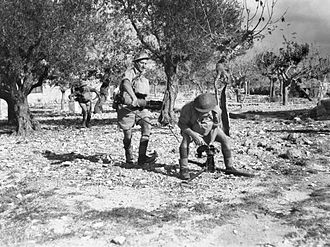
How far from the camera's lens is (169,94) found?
56.3 feet

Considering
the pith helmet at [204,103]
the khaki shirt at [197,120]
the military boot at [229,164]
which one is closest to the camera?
the pith helmet at [204,103]

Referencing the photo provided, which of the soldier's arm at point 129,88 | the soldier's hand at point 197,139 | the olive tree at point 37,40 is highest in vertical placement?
the olive tree at point 37,40

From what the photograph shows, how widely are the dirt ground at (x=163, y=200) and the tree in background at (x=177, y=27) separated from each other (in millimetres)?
5972

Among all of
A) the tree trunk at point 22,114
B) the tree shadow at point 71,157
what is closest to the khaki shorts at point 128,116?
the tree shadow at point 71,157

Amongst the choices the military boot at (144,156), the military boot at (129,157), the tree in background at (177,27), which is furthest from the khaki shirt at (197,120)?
the tree in background at (177,27)

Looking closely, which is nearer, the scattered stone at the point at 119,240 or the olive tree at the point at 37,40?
the scattered stone at the point at 119,240

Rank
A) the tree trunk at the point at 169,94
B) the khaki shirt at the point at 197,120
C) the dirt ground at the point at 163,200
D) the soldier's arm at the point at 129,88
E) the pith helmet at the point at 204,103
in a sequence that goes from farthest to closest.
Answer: the tree trunk at the point at 169,94
the soldier's arm at the point at 129,88
the khaki shirt at the point at 197,120
the pith helmet at the point at 204,103
the dirt ground at the point at 163,200

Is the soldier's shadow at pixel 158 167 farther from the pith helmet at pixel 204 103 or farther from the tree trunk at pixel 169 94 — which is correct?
the tree trunk at pixel 169 94

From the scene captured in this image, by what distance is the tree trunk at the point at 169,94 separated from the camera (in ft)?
55.1

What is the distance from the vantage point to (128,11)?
16.2 meters

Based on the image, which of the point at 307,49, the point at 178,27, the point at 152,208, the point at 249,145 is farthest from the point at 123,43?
the point at 307,49

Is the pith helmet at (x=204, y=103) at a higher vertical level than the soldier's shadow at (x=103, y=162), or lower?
higher

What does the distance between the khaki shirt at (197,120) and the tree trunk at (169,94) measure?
944 centimetres

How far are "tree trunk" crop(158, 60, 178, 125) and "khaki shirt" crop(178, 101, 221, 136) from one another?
9.44 meters
